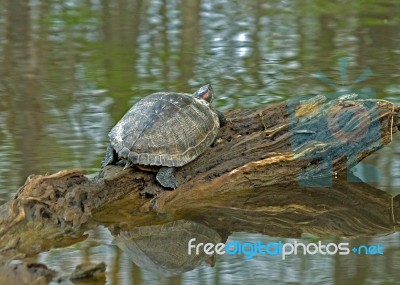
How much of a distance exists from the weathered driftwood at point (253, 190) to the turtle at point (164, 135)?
0.49 ft

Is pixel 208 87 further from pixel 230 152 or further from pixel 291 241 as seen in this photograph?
pixel 291 241

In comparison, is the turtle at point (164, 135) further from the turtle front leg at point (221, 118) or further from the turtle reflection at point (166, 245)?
the turtle reflection at point (166, 245)

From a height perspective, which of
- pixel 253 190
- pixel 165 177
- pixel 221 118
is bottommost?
pixel 253 190

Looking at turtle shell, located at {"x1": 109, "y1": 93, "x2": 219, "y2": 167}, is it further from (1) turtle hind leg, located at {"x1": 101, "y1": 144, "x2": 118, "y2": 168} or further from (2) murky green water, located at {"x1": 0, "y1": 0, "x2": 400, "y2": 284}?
(2) murky green water, located at {"x1": 0, "y1": 0, "x2": 400, "y2": 284}

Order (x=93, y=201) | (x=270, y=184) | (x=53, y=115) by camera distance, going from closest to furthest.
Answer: (x=93, y=201), (x=270, y=184), (x=53, y=115)

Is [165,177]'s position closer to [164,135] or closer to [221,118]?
[164,135]

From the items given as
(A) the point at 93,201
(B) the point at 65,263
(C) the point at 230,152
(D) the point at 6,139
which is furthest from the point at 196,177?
(D) the point at 6,139

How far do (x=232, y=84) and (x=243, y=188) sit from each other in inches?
113

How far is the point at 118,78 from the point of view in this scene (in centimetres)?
986

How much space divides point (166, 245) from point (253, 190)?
3.51 feet

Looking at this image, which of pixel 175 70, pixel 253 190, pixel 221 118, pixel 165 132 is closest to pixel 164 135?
pixel 165 132

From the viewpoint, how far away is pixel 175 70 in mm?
10141

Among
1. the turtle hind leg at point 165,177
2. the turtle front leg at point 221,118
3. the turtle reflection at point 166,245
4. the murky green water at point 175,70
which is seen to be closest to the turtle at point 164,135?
the turtle hind leg at point 165,177

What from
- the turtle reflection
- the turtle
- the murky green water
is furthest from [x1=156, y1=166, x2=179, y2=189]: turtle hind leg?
the murky green water
